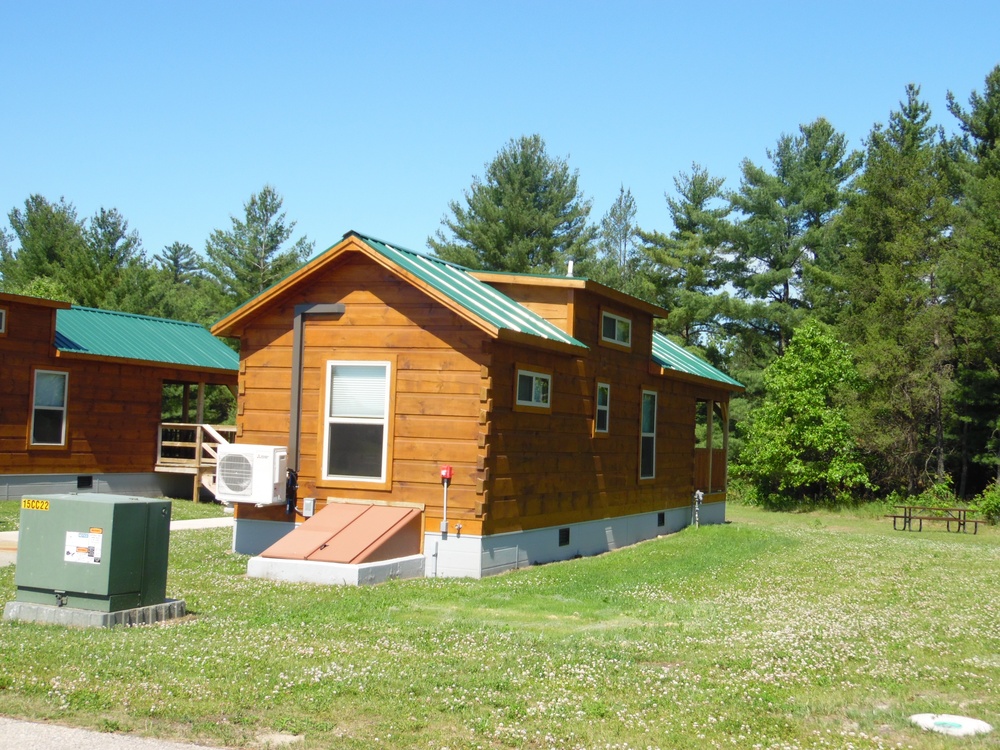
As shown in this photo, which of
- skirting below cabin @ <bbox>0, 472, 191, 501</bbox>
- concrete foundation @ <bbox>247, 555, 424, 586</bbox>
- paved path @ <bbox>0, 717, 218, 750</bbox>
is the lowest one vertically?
paved path @ <bbox>0, 717, 218, 750</bbox>

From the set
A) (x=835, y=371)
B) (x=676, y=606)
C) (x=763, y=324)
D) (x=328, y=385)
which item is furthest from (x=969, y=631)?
(x=763, y=324)

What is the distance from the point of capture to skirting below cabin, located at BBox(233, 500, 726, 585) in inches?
505

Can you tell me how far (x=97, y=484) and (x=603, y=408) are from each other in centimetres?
1320

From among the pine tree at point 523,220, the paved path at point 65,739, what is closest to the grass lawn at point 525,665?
the paved path at point 65,739

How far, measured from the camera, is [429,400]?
14.3 m

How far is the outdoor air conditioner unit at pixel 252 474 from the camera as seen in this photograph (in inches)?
575

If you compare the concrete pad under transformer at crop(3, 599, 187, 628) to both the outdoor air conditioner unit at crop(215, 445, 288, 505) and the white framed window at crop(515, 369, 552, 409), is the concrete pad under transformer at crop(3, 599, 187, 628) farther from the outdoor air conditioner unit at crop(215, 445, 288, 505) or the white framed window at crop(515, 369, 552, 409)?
the white framed window at crop(515, 369, 552, 409)

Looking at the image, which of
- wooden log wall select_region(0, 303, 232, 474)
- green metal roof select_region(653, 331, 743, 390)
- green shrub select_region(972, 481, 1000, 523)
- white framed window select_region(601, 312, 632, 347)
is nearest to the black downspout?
white framed window select_region(601, 312, 632, 347)

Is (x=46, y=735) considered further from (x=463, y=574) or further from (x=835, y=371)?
(x=835, y=371)

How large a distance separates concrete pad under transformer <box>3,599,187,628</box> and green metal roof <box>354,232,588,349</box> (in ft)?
19.2

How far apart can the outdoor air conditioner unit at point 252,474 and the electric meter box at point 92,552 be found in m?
4.75

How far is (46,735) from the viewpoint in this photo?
6121 millimetres

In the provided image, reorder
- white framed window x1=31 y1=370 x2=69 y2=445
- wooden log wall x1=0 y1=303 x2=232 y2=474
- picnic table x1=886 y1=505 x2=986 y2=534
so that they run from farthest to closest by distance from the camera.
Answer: picnic table x1=886 y1=505 x2=986 y2=534 < white framed window x1=31 y1=370 x2=69 y2=445 < wooden log wall x1=0 y1=303 x2=232 y2=474

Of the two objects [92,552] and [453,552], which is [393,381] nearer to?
[453,552]
